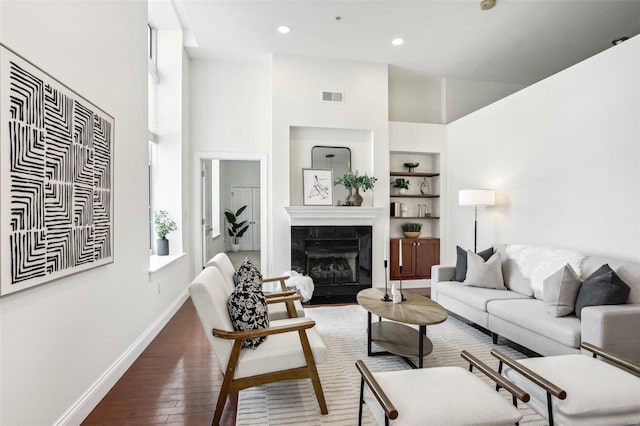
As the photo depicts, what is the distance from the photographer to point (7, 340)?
141 cm

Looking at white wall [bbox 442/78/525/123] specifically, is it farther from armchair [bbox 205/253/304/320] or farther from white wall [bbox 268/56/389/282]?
armchair [bbox 205/253/304/320]

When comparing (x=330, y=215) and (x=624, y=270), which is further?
(x=330, y=215)

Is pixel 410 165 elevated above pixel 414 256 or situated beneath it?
elevated above

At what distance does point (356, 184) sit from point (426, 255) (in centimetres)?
178

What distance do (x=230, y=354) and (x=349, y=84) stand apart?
14.5 ft

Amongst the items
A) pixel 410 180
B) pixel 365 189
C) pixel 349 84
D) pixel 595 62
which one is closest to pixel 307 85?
pixel 349 84

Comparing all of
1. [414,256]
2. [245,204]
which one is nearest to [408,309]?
[414,256]

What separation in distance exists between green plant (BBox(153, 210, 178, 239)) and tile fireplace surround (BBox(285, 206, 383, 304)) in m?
1.55

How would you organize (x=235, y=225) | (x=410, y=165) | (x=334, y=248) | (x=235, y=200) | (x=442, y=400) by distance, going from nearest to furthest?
(x=442, y=400), (x=334, y=248), (x=410, y=165), (x=235, y=225), (x=235, y=200)

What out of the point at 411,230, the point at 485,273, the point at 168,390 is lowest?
the point at 168,390

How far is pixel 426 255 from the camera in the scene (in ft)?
17.9

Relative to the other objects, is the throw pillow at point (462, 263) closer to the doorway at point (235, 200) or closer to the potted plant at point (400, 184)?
the potted plant at point (400, 184)

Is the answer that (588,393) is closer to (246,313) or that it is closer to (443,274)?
(246,313)

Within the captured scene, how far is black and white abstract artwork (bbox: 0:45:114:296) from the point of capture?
1.40m
